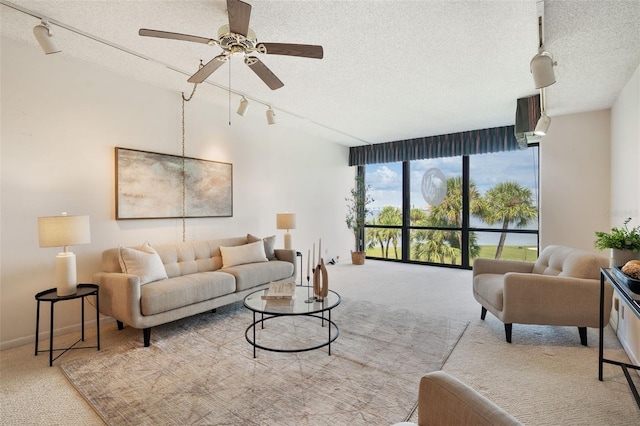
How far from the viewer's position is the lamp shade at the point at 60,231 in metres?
2.51

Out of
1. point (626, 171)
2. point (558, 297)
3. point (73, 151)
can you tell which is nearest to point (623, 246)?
point (558, 297)

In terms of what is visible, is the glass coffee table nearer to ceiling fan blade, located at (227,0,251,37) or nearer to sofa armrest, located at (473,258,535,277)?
sofa armrest, located at (473,258,535,277)

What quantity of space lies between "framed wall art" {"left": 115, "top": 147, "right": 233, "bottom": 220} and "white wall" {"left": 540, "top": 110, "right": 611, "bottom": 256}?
4566 millimetres

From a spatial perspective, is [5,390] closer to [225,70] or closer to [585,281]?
[225,70]

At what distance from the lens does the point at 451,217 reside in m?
6.33

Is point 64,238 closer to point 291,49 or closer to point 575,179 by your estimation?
point 291,49

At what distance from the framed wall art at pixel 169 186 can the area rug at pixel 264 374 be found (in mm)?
1359

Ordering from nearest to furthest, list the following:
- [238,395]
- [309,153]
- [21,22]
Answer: [238,395] < [21,22] < [309,153]

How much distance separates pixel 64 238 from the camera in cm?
255

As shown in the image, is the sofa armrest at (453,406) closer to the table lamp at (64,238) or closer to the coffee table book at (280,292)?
the coffee table book at (280,292)

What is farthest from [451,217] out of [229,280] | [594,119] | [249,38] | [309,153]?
[249,38]

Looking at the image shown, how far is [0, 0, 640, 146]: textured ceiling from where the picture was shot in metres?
2.24

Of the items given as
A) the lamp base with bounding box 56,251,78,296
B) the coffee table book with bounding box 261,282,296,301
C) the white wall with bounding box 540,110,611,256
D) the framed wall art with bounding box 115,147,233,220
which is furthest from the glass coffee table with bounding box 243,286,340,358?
the white wall with bounding box 540,110,611,256

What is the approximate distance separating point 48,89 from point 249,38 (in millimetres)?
2197
